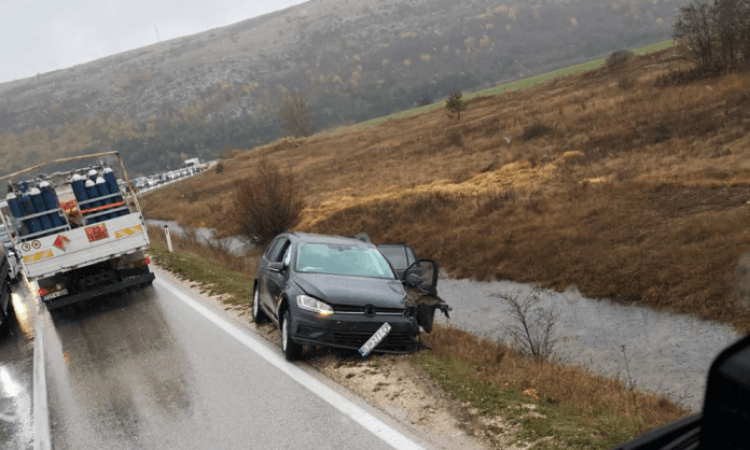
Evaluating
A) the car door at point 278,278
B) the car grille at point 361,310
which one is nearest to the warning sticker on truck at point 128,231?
the car door at point 278,278

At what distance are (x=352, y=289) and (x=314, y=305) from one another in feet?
2.03

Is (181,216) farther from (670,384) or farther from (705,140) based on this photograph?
(670,384)

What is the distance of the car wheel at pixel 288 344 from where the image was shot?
8.90 metres

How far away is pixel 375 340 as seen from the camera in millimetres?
8594

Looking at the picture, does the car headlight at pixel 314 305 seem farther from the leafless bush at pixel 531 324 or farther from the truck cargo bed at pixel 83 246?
the truck cargo bed at pixel 83 246

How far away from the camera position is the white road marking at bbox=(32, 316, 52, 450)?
23.7ft

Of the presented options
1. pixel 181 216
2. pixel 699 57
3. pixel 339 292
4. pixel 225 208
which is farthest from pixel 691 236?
pixel 181 216

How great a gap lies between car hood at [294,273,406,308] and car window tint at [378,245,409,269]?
142 inches

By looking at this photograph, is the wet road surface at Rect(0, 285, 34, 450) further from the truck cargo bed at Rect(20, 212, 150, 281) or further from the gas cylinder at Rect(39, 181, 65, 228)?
the gas cylinder at Rect(39, 181, 65, 228)

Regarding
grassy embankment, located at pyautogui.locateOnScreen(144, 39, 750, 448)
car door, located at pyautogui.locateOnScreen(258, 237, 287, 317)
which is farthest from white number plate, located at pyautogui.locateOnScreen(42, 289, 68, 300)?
car door, located at pyautogui.locateOnScreen(258, 237, 287, 317)

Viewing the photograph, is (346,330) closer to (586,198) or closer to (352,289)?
(352,289)

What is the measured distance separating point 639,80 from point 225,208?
2943cm

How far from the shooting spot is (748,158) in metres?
22.6

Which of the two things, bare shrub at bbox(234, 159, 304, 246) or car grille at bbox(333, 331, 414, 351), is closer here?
car grille at bbox(333, 331, 414, 351)
